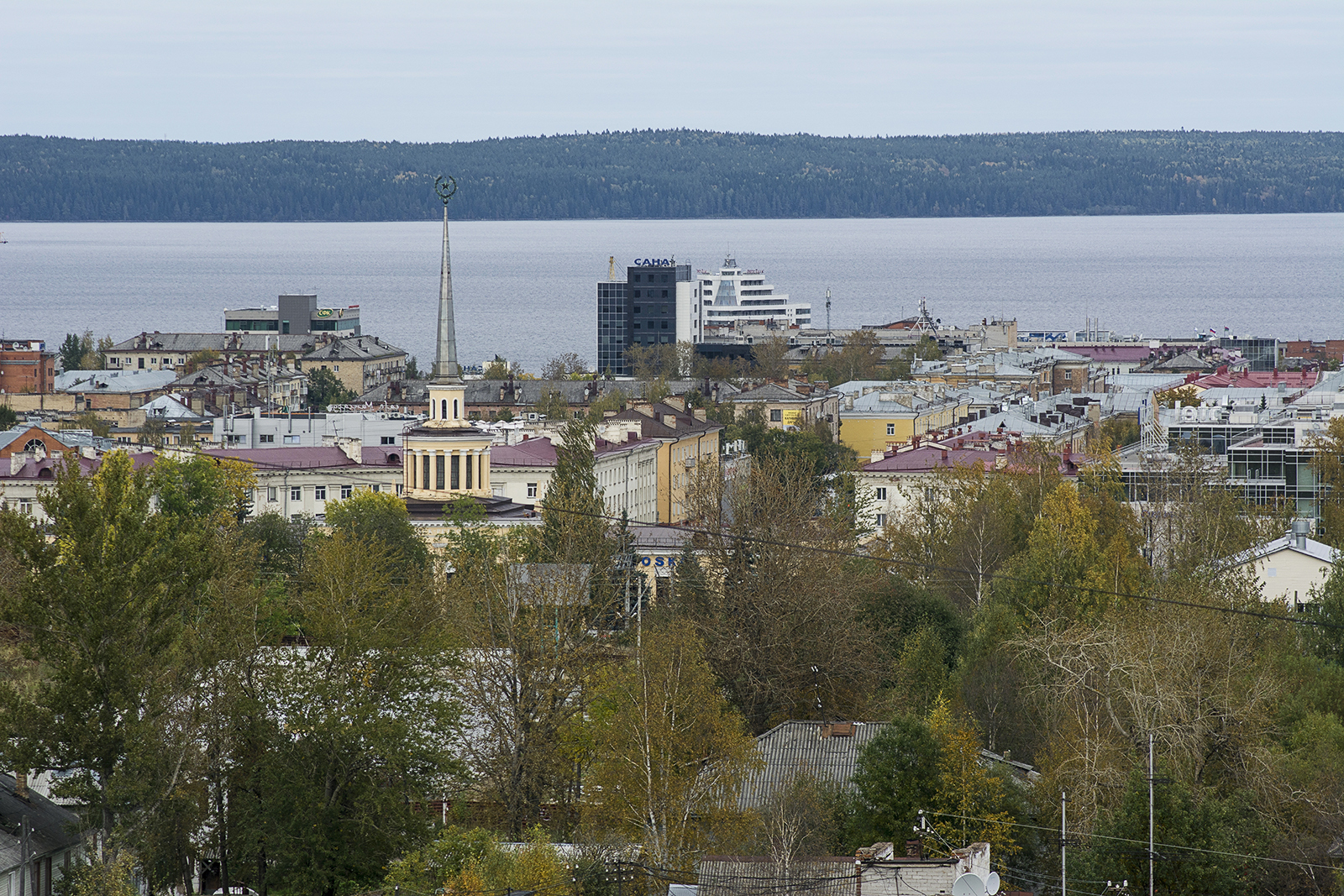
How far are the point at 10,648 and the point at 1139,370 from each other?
287ft

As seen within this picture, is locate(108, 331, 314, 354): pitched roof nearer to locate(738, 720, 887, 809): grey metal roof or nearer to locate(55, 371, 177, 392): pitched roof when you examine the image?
locate(55, 371, 177, 392): pitched roof

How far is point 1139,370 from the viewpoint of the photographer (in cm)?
11700

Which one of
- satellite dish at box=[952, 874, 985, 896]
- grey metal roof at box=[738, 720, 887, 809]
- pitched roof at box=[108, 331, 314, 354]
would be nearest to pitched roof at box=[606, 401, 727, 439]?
grey metal roof at box=[738, 720, 887, 809]

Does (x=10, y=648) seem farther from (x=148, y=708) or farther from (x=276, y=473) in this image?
(x=276, y=473)

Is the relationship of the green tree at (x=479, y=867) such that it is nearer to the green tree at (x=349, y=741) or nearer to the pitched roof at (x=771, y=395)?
the green tree at (x=349, y=741)

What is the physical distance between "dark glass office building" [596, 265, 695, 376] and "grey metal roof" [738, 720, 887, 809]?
121 m

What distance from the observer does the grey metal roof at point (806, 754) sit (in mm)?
26984

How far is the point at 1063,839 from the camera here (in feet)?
73.3

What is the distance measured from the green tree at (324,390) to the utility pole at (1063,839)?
84819 mm

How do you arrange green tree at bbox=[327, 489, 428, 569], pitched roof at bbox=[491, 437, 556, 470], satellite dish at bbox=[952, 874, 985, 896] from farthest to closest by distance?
1. pitched roof at bbox=[491, 437, 556, 470]
2. green tree at bbox=[327, 489, 428, 569]
3. satellite dish at bbox=[952, 874, 985, 896]

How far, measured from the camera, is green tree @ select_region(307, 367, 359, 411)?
109312mm

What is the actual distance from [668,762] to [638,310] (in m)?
129

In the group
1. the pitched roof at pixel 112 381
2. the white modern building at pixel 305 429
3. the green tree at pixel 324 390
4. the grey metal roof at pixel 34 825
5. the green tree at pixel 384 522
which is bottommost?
the green tree at pixel 324 390

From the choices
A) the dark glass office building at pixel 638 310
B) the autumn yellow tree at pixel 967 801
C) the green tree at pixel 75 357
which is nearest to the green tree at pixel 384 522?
the autumn yellow tree at pixel 967 801
